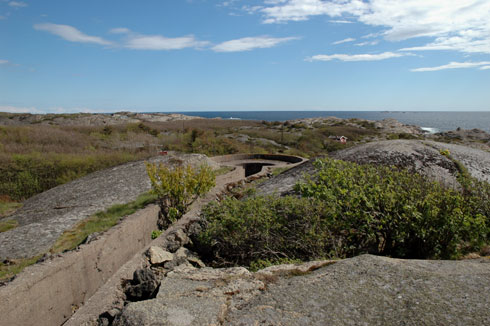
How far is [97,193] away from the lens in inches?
387

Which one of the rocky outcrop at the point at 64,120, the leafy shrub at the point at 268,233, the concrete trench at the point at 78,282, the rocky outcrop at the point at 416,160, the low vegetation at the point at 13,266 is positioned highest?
the rocky outcrop at the point at 64,120

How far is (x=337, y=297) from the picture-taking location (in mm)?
2367

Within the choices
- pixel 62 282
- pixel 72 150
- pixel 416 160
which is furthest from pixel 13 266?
pixel 72 150

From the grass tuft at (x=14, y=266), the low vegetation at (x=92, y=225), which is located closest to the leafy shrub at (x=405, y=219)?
the low vegetation at (x=92, y=225)

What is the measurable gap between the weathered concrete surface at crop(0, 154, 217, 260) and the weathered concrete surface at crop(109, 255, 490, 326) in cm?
435

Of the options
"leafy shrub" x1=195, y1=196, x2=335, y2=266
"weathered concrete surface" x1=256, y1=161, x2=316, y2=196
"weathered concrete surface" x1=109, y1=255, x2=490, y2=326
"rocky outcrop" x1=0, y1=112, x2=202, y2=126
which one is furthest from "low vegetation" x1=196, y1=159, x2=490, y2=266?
"rocky outcrop" x1=0, y1=112, x2=202, y2=126

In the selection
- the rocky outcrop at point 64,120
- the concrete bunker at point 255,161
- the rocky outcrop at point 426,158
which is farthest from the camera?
the rocky outcrop at point 64,120

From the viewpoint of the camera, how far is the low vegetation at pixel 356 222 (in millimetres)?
3539

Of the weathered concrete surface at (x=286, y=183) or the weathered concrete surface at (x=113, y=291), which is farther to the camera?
the weathered concrete surface at (x=286, y=183)

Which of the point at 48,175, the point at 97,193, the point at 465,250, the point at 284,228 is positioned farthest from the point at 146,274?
the point at 48,175

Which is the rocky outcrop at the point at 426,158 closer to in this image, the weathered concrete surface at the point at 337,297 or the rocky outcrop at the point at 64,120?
the weathered concrete surface at the point at 337,297

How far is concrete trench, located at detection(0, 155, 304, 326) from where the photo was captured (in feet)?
11.4

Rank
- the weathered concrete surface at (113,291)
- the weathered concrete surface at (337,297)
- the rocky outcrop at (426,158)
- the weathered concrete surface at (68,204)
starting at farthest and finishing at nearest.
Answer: the weathered concrete surface at (68,204) → the rocky outcrop at (426,158) → the weathered concrete surface at (113,291) → the weathered concrete surface at (337,297)

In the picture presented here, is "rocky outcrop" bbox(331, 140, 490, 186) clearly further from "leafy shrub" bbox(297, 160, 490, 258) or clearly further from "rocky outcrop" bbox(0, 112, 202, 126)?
"rocky outcrop" bbox(0, 112, 202, 126)
